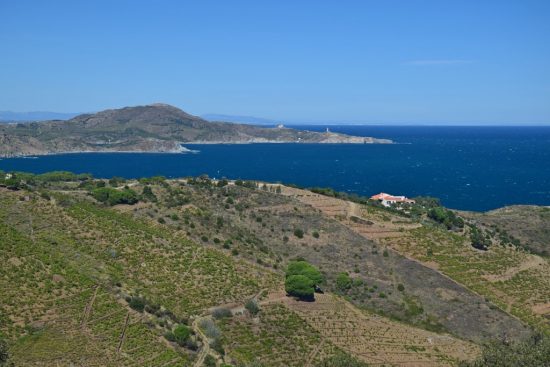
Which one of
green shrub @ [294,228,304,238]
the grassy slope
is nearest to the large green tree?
the grassy slope

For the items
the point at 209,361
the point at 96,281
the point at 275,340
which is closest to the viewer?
the point at 209,361

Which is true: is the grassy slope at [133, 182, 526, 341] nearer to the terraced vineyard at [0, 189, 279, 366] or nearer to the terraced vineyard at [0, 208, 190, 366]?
the terraced vineyard at [0, 189, 279, 366]

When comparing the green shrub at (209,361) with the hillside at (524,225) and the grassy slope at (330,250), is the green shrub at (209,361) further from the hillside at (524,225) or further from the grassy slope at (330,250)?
the hillside at (524,225)

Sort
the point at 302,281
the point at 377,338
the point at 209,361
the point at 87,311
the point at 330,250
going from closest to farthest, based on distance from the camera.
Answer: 1. the point at 209,361
2. the point at 87,311
3. the point at 377,338
4. the point at 302,281
5. the point at 330,250

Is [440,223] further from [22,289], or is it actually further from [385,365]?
[22,289]

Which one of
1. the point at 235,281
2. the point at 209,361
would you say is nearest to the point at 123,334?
the point at 209,361

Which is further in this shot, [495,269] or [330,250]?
[330,250]

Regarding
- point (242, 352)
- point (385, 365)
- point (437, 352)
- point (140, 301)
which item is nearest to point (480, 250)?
→ point (437, 352)

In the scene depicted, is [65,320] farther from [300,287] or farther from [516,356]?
[516,356]
